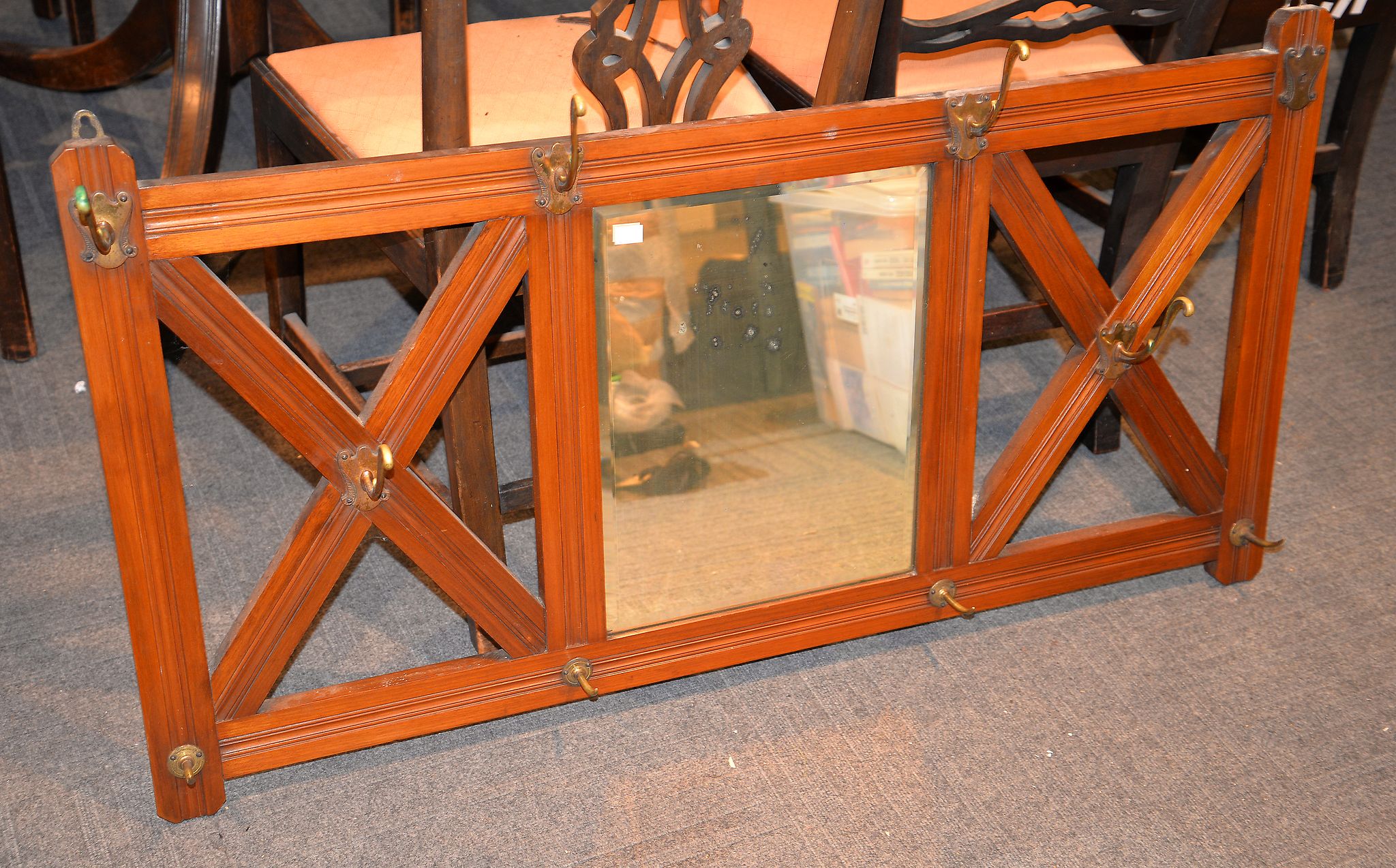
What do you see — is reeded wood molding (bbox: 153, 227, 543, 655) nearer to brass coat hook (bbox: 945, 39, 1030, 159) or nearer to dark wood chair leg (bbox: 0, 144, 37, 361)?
brass coat hook (bbox: 945, 39, 1030, 159)

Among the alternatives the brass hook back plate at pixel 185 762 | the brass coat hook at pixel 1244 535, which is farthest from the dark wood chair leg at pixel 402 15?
the brass coat hook at pixel 1244 535

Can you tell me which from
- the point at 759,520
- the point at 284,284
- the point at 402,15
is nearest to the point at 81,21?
the point at 402,15

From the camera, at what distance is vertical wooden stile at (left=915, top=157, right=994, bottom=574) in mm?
1419

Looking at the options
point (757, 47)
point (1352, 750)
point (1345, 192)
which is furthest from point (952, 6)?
point (1352, 750)

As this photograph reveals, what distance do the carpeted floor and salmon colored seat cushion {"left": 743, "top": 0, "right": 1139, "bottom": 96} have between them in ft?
0.95

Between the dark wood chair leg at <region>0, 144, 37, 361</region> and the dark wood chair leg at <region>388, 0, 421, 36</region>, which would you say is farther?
the dark wood chair leg at <region>388, 0, 421, 36</region>

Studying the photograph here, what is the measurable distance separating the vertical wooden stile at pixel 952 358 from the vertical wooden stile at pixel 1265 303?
321 mm

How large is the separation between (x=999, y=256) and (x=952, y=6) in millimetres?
640

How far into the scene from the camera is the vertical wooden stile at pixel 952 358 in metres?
1.42

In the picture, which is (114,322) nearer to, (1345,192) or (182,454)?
(182,454)

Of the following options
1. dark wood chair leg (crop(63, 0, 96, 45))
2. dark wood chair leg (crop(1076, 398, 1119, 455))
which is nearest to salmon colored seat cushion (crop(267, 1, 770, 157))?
dark wood chair leg (crop(1076, 398, 1119, 455))

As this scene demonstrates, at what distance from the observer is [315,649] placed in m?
1.60

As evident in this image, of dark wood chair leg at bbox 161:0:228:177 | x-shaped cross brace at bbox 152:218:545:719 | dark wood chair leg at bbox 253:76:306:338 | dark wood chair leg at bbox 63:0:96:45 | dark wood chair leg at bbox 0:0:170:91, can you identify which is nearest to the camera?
x-shaped cross brace at bbox 152:218:545:719

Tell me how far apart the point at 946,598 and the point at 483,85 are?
762 mm
